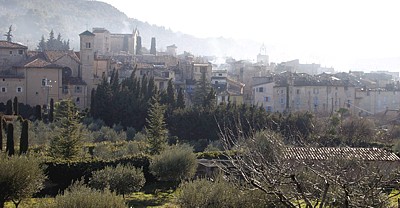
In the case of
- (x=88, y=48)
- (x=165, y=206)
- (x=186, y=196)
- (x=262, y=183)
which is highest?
(x=88, y=48)

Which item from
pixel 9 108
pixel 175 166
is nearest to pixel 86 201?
pixel 175 166

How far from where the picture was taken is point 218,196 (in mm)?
11625

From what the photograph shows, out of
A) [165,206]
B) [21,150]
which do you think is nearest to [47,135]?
[21,150]

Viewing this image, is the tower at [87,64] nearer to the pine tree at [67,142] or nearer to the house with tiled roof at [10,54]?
the house with tiled roof at [10,54]

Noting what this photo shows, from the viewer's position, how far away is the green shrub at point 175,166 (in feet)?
69.5

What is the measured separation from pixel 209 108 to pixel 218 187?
24310 mm

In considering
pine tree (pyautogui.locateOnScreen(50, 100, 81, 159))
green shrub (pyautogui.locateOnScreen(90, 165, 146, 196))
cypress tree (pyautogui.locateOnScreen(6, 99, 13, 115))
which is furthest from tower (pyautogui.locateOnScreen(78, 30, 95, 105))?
green shrub (pyautogui.locateOnScreen(90, 165, 146, 196))

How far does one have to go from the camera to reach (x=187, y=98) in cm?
5244

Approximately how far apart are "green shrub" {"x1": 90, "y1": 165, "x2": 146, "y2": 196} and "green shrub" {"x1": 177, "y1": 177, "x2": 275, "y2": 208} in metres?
6.10

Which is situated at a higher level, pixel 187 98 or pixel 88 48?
pixel 88 48

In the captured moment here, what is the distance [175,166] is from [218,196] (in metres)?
9.61

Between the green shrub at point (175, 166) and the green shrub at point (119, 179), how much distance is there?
1.86 metres

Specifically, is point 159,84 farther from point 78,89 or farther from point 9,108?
point 9,108

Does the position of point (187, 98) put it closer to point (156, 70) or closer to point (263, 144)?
point (156, 70)
